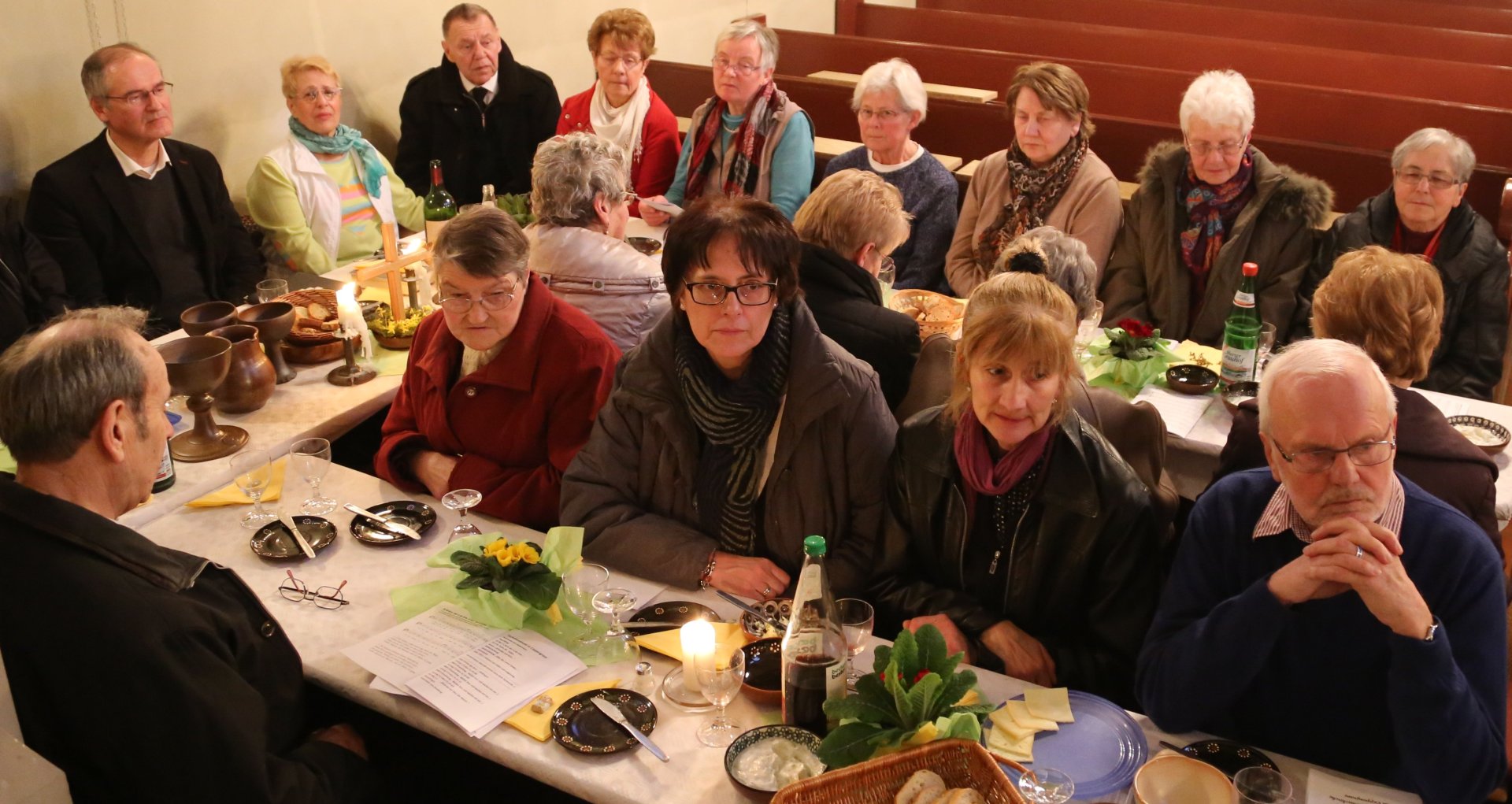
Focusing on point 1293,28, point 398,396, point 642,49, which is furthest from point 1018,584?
point 1293,28

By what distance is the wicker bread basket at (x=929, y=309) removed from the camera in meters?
3.82

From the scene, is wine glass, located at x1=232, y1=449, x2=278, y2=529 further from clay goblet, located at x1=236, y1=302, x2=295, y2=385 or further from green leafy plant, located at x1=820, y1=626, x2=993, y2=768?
green leafy plant, located at x1=820, y1=626, x2=993, y2=768

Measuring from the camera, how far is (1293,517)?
1987mm

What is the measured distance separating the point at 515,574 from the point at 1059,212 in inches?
115

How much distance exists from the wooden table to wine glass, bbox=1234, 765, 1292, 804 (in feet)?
0.62

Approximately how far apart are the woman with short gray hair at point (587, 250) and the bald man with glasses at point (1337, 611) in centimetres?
201

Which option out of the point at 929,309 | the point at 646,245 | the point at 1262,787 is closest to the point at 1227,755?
the point at 1262,787

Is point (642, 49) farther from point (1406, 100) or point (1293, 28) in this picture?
point (1293, 28)

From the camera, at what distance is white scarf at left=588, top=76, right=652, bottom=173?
576 cm

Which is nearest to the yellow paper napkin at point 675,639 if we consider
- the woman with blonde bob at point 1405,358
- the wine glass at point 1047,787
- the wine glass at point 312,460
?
the wine glass at point 1047,787

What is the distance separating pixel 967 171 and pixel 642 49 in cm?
169

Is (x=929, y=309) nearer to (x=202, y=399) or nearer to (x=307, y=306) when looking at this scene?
(x=307, y=306)

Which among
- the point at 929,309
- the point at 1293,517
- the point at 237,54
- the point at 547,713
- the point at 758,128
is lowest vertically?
the point at 547,713

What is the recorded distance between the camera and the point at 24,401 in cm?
195
